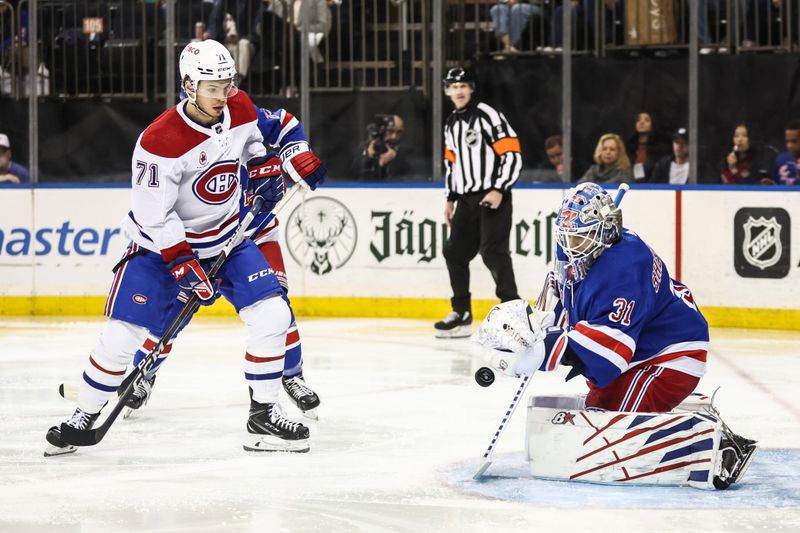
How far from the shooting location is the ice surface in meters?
3.35

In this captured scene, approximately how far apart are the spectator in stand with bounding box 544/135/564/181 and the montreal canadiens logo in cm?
368

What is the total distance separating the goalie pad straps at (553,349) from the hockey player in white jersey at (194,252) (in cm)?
98

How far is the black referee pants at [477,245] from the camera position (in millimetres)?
7020

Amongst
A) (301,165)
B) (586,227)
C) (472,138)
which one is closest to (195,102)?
(301,165)

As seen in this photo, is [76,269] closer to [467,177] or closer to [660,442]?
[467,177]

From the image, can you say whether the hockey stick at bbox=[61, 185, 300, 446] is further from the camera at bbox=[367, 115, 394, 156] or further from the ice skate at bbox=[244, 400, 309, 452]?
the camera at bbox=[367, 115, 394, 156]

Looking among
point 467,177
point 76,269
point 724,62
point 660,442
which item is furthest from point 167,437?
point 724,62

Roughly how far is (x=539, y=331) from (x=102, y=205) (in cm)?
499

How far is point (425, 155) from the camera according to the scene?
26.1 ft

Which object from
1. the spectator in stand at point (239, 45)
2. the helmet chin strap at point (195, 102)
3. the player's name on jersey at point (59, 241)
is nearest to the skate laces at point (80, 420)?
the helmet chin strap at point (195, 102)

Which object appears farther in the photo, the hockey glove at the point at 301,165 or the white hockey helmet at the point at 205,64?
the hockey glove at the point at 301,165

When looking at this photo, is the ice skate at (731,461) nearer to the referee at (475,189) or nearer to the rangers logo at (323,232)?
the referee at (475,189)

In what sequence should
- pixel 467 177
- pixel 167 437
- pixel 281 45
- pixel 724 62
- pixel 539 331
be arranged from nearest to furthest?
1. pixel 539 331
2. pixel 167 437
3. pixel 467 177
4. pixel 724 62
5. pixel 281 45

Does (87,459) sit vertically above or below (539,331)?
below
